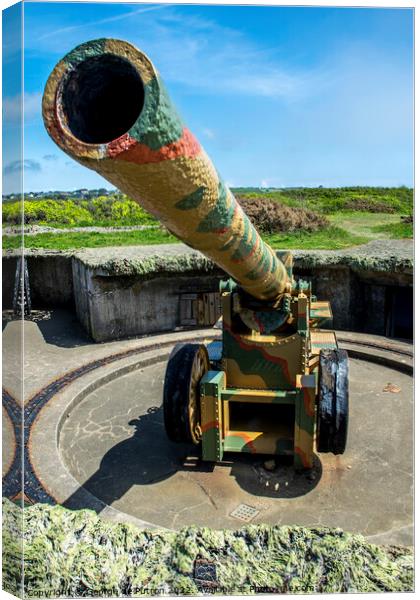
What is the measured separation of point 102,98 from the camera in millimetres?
2146

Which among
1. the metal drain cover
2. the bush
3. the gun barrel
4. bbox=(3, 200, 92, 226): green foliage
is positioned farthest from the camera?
the bush

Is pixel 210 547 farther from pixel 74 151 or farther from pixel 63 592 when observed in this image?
pixel 74 151

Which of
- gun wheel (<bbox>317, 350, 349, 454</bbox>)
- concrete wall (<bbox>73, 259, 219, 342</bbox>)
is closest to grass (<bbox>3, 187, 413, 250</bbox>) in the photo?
concrete wall (<bbox>73, 259, 219, 342</bbox>)

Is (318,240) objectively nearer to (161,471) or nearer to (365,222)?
(365,222)

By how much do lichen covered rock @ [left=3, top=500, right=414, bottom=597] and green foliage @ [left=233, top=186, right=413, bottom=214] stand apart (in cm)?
1801

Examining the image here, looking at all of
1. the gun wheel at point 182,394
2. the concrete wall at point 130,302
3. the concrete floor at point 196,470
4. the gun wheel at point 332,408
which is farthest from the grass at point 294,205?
the gun wheel at point 332,408

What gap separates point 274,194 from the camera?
2723 centimetres

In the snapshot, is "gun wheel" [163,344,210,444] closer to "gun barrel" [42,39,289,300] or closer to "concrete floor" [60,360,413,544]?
"concrete floor" [60,360,413,544]

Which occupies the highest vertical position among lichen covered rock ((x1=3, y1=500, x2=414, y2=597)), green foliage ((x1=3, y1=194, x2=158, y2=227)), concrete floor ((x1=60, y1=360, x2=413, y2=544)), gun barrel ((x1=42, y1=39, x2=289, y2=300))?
green foliage ((x1=3, y1=194, x2=158, y2=227))

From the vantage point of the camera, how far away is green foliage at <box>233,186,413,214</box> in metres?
22.3

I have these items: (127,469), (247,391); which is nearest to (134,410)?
(127,469)

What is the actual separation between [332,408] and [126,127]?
15.2 ft

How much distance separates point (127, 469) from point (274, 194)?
72.5 feet

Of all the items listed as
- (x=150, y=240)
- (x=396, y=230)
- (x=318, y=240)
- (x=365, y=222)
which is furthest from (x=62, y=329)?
(x=365, y=222)
